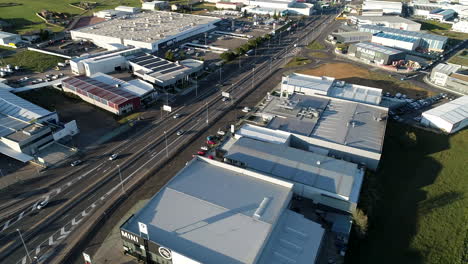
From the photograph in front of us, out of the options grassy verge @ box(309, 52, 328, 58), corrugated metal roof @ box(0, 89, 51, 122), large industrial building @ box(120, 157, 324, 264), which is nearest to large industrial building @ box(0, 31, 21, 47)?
corrugated metal roof @ box(0, 89, 51, 122)

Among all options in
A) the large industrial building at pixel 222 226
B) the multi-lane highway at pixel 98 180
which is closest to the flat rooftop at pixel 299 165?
the large industrial building at pixel 222 226

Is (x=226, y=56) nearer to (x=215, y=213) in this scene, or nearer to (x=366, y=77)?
(x=366, y=77)

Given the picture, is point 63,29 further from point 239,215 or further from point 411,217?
point 411,217

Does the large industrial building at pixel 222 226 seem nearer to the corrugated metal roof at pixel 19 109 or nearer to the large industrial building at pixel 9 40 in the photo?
the corrugated metal roof at pixel 19 109

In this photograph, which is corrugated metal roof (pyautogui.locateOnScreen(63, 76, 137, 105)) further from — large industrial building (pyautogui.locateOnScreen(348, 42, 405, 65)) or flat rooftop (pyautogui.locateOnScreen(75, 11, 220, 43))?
large industrial building (pyautogui.locateOnScreen(348, 42, 405, 65))

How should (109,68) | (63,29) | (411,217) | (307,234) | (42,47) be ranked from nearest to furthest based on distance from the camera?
(307,234)
(411,217)
(109,68)
(42,47)
(63,29)

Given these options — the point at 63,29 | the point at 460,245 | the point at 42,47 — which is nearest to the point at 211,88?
the point at 460,245

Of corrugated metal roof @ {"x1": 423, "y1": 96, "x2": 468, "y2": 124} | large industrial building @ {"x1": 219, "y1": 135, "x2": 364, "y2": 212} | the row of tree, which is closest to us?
large industrial building @ {"x1": 219, "y1": 135, "x2": 364, "y2": 212}

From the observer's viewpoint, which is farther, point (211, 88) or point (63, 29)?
point (63, 29)
